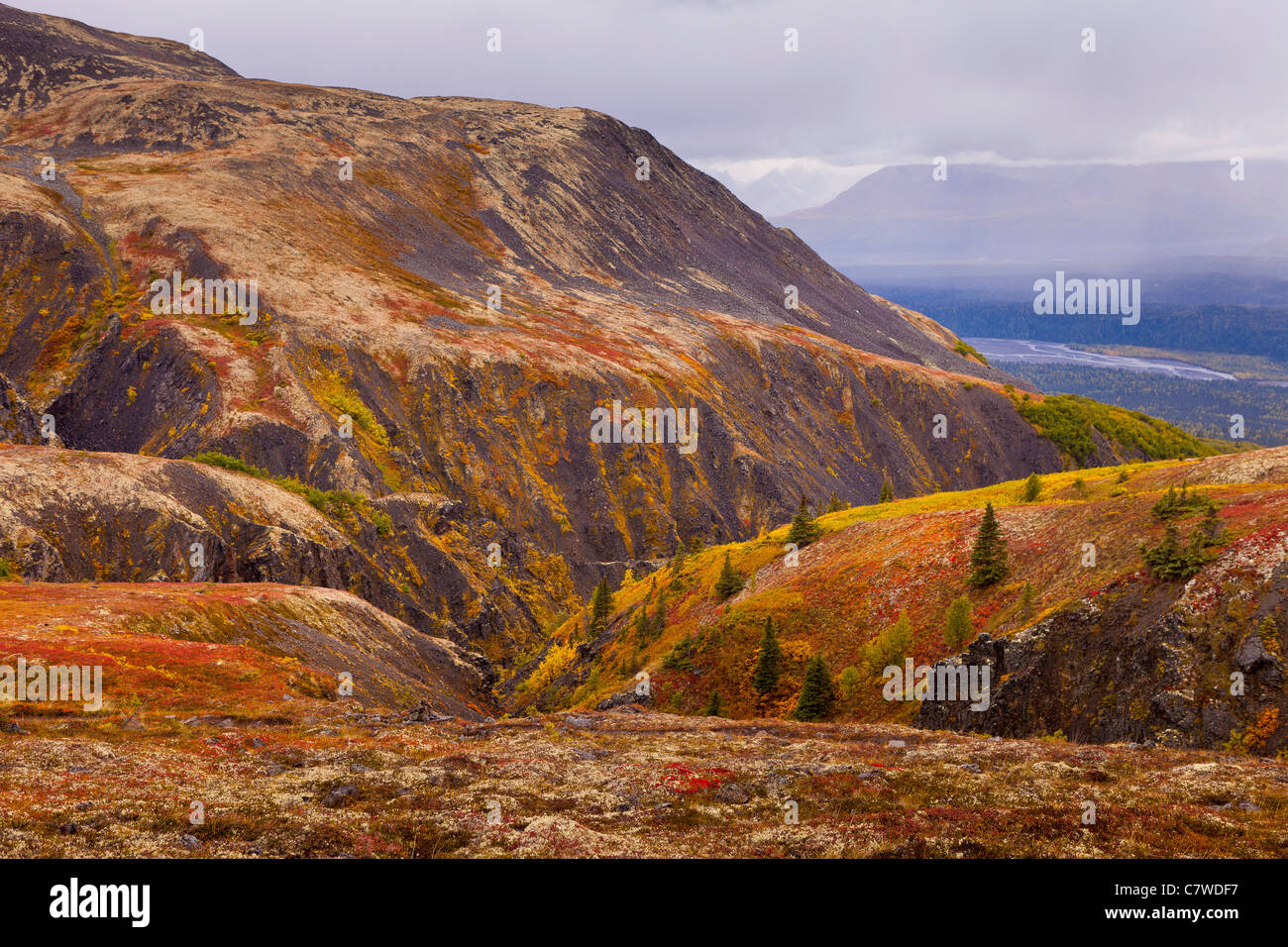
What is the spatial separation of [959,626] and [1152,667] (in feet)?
28.5

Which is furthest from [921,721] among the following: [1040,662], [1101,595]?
[1101,595]

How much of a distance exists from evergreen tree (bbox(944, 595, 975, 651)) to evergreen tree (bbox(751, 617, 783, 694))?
8.41m

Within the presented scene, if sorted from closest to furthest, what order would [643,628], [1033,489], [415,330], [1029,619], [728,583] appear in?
[1029,619] → [1033,489] → [728,583] → [643,628] → [415,330]

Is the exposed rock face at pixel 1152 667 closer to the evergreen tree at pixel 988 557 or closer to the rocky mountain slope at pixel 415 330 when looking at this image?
the evergreen tree at pixel 988 557

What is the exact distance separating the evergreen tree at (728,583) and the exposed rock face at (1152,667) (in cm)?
1833

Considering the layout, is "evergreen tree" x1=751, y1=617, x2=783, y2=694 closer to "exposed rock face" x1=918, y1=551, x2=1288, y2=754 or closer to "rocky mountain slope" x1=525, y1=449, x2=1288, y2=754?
"rocky mountain slope" x1=525, y1=449, x2=1288, y2=754

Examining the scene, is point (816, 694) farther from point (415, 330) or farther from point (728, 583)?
point (415, 330)

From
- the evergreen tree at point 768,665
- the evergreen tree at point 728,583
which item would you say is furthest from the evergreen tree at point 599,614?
the evergreen tree at point 768,665

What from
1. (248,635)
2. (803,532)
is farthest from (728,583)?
(248,635)

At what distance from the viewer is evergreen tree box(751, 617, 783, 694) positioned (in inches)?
1640

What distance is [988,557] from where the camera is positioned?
40.2 m

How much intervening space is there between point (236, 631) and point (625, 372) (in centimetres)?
7300

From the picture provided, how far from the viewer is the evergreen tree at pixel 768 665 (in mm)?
41656
